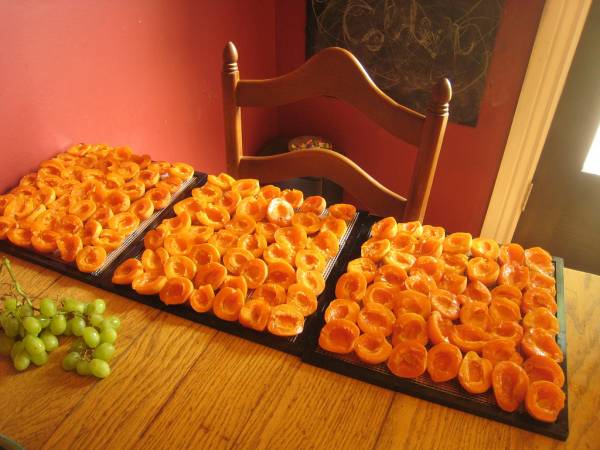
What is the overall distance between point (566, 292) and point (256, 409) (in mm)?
718

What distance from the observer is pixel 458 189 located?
104 inches

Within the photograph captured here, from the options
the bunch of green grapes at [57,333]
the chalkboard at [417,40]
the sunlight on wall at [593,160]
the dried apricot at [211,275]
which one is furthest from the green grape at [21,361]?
the sunlight on wall at [593,160]

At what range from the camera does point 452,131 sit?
2.47 meters

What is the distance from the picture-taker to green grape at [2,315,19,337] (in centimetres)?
87

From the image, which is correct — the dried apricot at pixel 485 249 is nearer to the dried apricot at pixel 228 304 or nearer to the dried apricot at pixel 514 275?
the dried apricot at pixel 514 275

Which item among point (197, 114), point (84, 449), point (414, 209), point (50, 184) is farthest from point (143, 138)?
point (84, 449)

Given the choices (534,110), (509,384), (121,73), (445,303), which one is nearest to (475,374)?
(509,384)

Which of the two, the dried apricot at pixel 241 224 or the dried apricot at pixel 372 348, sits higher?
the dried apricot at pixel 241 224

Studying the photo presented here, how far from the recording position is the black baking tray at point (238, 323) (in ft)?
2.99

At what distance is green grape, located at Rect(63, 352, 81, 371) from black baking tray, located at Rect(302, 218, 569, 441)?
1.36 feet

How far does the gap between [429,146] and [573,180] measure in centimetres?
150

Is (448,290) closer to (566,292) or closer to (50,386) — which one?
(566,292)

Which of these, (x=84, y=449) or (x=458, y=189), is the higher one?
(x=84, y=449)

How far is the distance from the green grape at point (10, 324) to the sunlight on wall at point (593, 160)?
7.85ft
